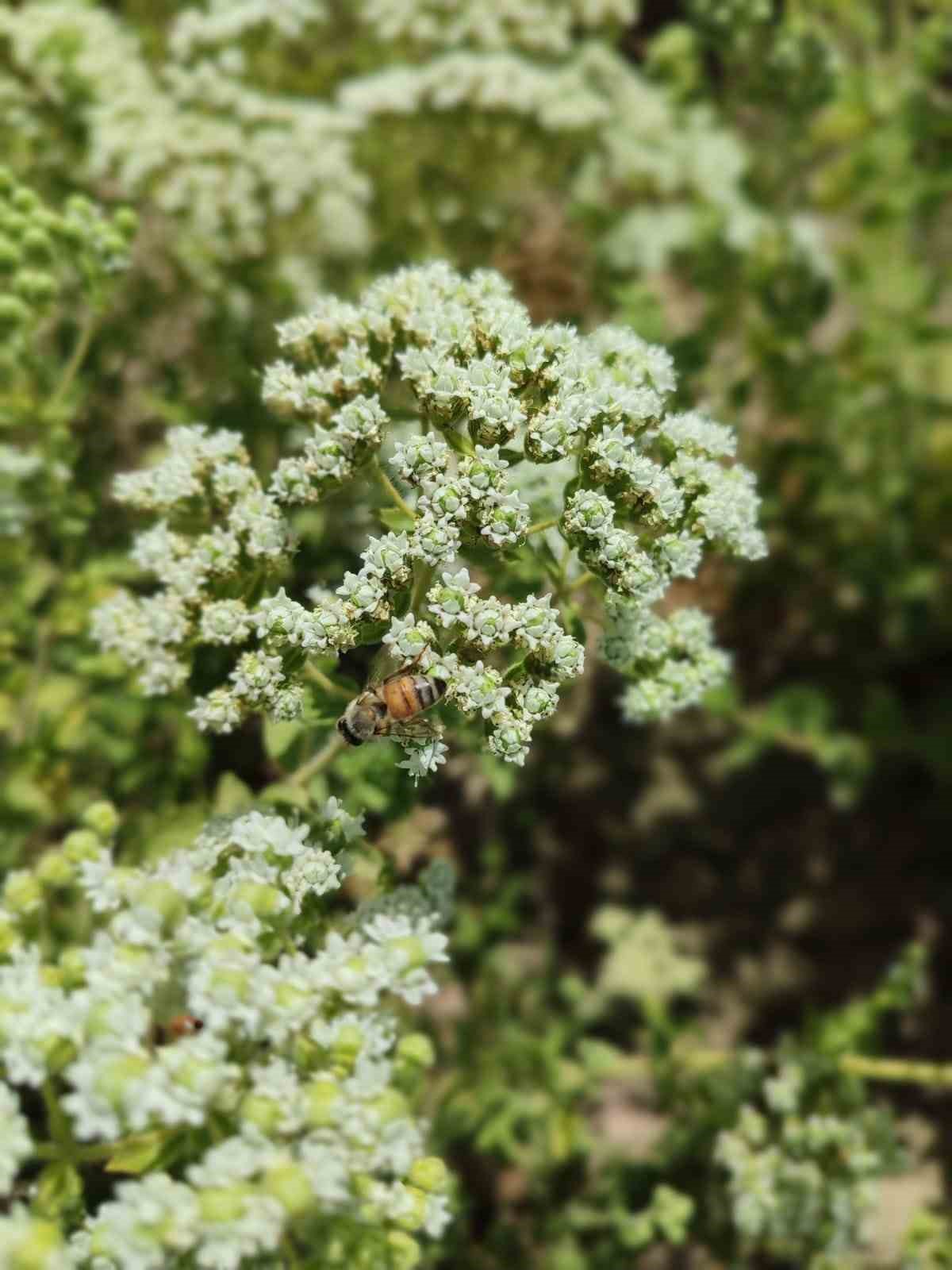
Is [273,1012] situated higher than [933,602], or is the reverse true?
[933,602]

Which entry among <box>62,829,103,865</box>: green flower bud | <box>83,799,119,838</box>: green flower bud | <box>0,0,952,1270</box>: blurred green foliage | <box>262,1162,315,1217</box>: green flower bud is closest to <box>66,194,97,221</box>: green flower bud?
<box>0,0,952,1270</box>: blurred green foliage

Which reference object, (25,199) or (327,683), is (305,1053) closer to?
(327,683)

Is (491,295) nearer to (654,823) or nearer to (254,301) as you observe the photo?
(254,301)

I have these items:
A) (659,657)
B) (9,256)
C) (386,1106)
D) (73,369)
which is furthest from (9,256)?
(386,1106)

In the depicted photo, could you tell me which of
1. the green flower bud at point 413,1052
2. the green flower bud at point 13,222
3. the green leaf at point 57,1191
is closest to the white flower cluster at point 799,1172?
the green flower bud at point 413,1052

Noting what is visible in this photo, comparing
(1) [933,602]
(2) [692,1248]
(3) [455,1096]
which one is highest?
(1) [933,602]

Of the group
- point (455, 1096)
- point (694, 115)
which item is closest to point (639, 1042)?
point (455, 1096)

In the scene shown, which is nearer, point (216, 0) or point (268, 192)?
point (216, 0)

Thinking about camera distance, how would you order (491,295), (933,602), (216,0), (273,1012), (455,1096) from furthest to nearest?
(933,602)
(216,0)
(455,1096)
(491,295)
(273,1012)
